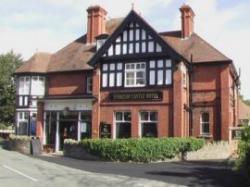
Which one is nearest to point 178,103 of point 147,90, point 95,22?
point 147,90

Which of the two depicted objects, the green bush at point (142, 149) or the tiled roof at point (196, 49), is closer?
the green bush at point (142, 149)

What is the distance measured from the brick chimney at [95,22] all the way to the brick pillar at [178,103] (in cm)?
1071

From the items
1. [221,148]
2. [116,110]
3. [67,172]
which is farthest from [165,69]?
[67,172]

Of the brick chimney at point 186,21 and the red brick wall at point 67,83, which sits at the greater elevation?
the brick chimney at point 186,21

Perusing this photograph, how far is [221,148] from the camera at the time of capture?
94.1 feet

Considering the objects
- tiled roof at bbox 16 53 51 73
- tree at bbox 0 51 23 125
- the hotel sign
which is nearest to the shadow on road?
the hotel sign

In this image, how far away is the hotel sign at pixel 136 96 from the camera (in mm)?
32062

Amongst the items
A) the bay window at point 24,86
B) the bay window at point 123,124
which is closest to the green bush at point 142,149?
the bay window at point 123,124

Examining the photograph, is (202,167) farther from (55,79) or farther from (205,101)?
(55,79)

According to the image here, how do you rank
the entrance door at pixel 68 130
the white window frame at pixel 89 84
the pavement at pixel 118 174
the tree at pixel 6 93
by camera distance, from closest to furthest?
the pavement at pixel 118 174, the entrance door at pixel 68 130, the white window frame at pixel 89 84, the tree at pixel 6 93

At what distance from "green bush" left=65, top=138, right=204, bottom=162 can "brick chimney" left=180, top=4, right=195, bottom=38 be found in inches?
476

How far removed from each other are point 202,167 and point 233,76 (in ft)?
53.8

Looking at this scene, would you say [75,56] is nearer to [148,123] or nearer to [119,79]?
[119,79]

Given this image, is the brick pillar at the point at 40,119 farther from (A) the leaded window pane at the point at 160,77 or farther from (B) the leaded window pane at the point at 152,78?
(A) the leaded window pane at the point at 160,77
